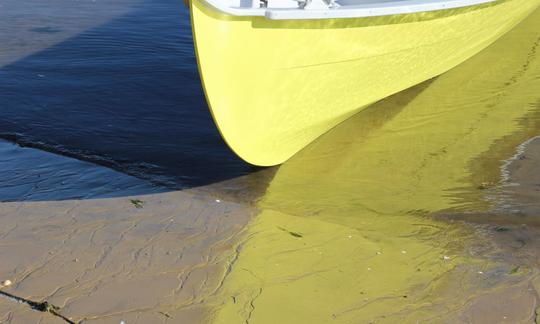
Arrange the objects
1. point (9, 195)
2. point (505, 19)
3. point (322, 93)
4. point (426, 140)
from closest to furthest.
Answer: point (9, 195) < point (322, 93) < point (426, 140) < point (505, 19)

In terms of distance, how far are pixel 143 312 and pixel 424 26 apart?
11.1ft

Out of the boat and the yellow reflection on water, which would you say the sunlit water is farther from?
the boat

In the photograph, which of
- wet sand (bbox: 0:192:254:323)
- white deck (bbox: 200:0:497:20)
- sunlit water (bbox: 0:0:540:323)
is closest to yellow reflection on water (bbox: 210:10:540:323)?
sunlit water (bbox: 0:0:540:323)

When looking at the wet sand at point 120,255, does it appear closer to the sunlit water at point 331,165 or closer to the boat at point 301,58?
the sunlit water at point 331,165

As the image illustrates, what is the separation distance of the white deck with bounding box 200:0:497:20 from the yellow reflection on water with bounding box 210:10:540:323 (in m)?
1.18

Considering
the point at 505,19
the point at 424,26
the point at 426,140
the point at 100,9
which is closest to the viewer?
the point at 424,26

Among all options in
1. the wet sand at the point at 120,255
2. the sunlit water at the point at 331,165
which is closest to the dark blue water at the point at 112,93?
the sunlit water at the point at 331,165

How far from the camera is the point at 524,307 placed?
12.5 feet

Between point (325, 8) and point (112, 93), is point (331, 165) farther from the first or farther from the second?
point (112, 93)

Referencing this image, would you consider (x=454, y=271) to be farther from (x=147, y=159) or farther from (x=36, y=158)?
(x=36, y=158)

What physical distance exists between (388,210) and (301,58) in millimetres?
1213

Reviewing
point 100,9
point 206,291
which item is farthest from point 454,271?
point 100,9

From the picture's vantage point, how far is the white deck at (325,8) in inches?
185

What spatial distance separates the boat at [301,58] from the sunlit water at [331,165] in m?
0.40
